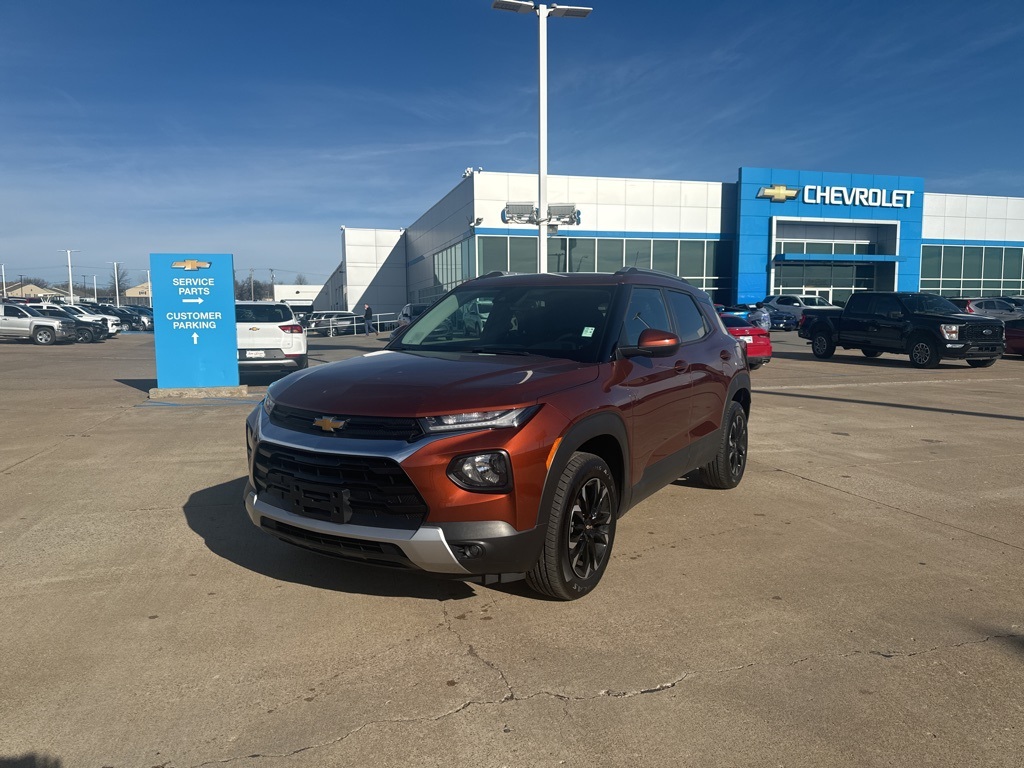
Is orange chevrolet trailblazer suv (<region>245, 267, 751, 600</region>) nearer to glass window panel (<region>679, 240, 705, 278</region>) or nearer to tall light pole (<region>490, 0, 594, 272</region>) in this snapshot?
tall light pole (<region>490, 0, 594, 272</region>)

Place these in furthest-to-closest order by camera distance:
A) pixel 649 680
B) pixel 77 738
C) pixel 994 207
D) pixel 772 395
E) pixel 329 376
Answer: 1. pixel 994 207
2. pixel 772 395
3. pixel 329 376
4. pixel 649 680
5. pixel 77 738

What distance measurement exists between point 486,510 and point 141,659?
167cm

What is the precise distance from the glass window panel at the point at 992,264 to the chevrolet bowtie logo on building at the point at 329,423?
53.0 m

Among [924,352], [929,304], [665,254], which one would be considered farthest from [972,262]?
[924,352]

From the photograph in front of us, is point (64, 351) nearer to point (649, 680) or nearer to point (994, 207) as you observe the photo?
point (649, 680)

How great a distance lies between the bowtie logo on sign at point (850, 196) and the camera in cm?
4219


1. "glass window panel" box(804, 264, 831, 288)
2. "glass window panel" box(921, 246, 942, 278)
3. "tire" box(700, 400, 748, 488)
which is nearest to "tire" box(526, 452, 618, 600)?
"tire" box(700, 400, 748, 488)

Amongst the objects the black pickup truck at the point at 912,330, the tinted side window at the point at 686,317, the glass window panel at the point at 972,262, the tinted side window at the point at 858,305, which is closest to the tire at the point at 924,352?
the black pickup truck at the point at 912,330

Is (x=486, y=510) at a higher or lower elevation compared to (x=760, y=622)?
higher

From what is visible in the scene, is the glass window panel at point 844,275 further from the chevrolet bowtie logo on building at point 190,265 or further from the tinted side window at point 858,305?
the chevrolet bowtie logo on building at point 190,265

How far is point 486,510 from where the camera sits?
3.36 metres

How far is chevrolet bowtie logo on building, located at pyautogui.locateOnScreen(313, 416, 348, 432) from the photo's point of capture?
3.53 m

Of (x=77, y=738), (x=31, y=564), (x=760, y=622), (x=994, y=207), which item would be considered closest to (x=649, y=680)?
(x=760, y=622)

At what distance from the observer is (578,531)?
389cm
